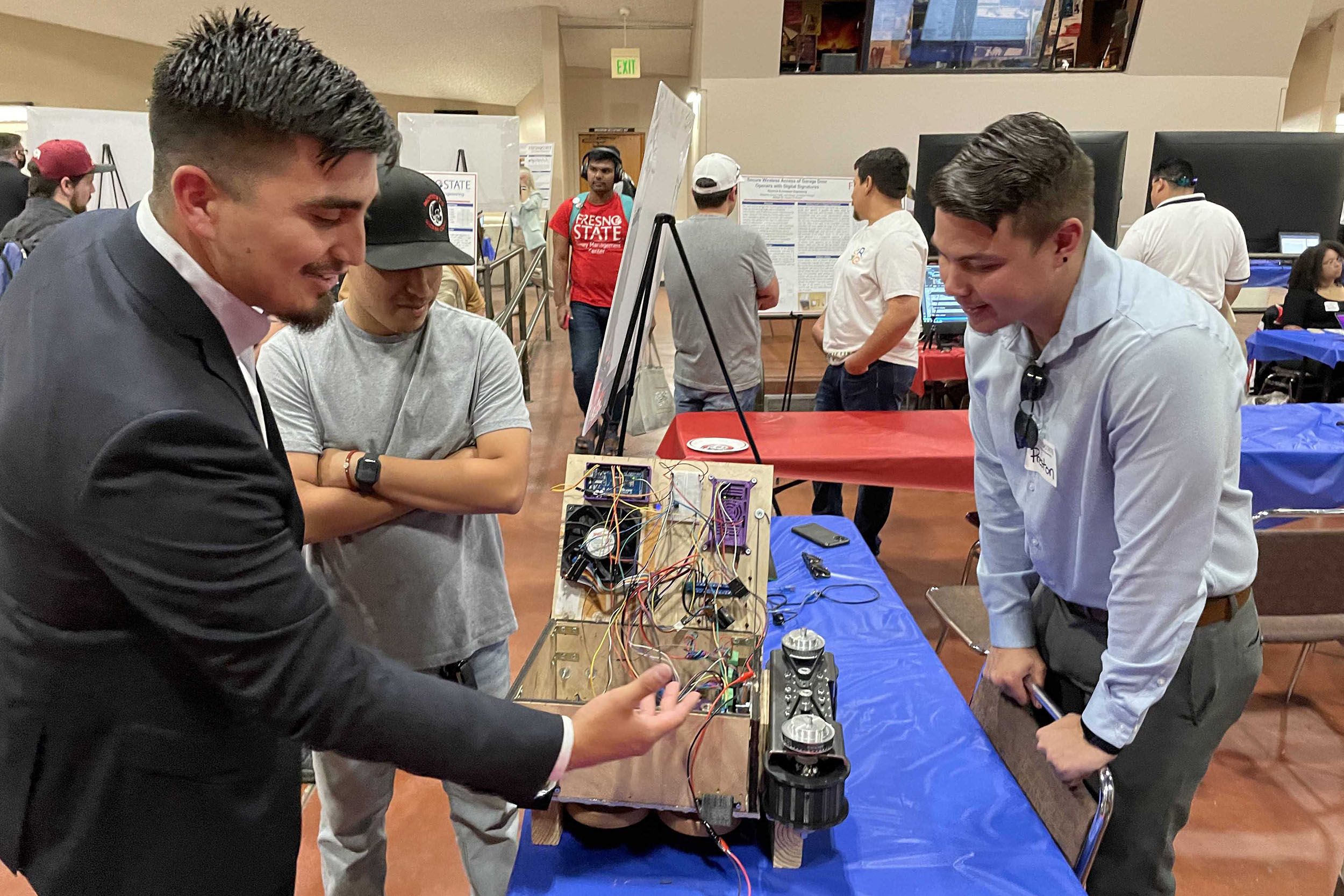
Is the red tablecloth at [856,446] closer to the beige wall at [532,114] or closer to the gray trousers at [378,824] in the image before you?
the gray trousers at [378,824]

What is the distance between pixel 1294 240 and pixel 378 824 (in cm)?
759

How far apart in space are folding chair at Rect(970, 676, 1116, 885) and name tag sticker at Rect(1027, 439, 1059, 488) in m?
0.35

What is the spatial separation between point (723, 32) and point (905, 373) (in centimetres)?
398

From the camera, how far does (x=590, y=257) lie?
420 centimetres

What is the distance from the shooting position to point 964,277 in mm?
1071

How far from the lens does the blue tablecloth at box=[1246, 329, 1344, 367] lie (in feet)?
15.3

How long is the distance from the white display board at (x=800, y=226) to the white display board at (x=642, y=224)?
2.90 m

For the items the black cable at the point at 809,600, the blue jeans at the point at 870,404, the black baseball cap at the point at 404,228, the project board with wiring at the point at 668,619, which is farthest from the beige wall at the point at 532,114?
the project board with wiring at the point at 668,619

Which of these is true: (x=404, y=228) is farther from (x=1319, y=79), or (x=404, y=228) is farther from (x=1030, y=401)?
(x=1319, y=79)

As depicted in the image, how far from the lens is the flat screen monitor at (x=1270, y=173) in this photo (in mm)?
5934

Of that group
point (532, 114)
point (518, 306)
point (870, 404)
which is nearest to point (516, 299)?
point (518, 306)

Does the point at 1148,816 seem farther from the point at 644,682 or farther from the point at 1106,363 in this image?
the point at 644,682

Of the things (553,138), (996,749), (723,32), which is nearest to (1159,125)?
(723,32)

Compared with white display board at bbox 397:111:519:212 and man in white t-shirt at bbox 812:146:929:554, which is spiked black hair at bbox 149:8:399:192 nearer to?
man in white t-shirt at bbox 812:146:929:554
